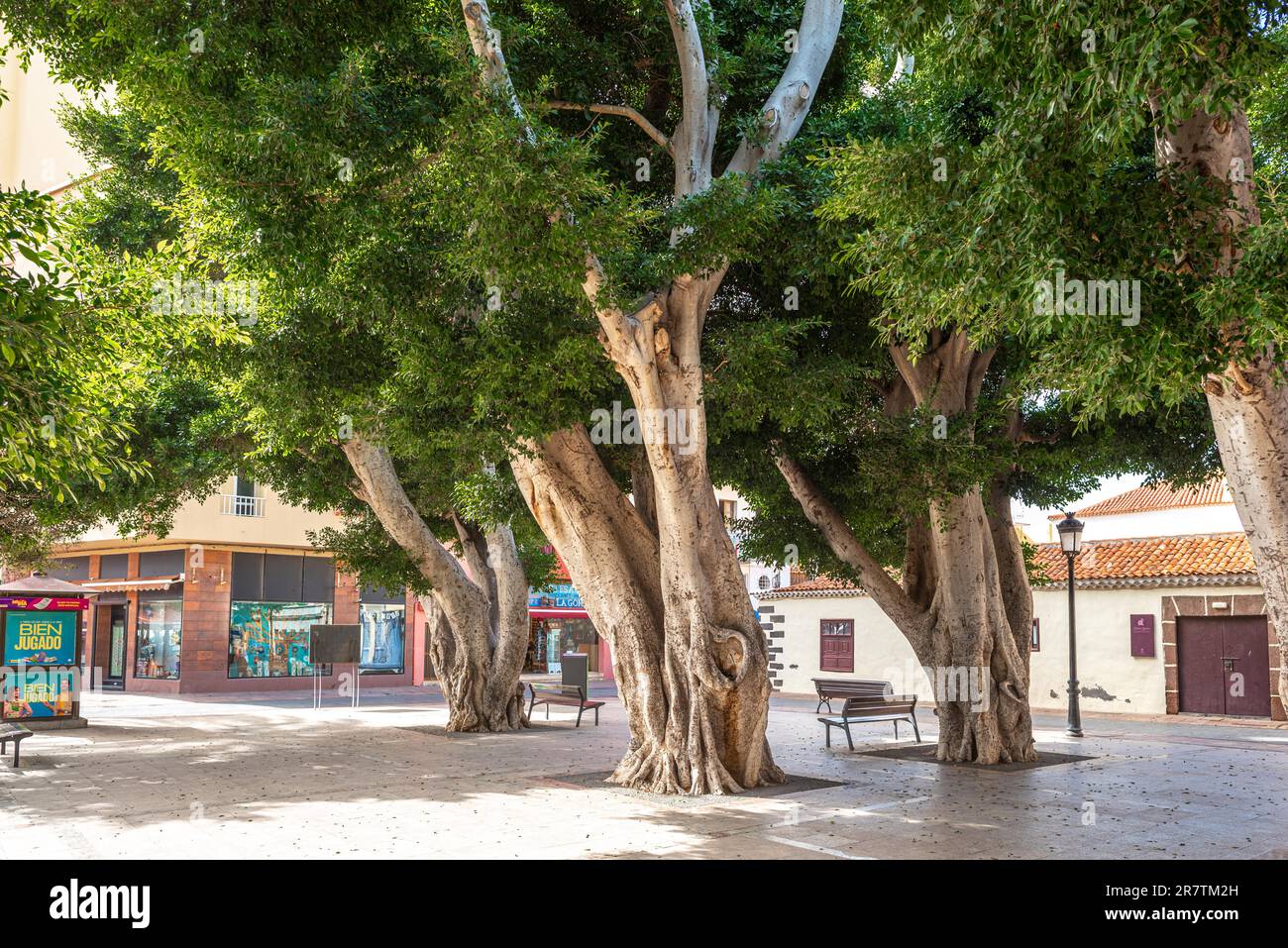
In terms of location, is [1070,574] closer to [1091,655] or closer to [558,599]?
[1091,655]

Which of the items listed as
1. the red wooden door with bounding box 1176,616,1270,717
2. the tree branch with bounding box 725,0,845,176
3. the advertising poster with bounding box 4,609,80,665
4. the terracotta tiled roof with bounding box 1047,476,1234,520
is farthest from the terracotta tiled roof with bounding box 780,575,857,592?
the tree branch with bounding box 725,0,845,176

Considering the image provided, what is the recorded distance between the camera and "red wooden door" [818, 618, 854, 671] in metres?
31.1

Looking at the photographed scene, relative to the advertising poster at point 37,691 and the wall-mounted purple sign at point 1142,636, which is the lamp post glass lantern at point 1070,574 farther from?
the advertising poster at point 37,691

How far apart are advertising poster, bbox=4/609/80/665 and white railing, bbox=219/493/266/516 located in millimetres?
11795

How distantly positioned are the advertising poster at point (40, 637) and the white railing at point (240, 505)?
1180cm

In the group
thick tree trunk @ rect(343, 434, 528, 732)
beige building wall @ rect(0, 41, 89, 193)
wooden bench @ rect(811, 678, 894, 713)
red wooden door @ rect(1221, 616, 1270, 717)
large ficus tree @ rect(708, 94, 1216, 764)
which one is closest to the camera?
large ficus tree @ rect(708, 94, 1216, 764)

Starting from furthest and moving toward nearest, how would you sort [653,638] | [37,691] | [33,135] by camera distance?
1. [33,135]
2. [37,691]
3. [653,638]

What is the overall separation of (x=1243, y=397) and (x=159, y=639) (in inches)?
1196

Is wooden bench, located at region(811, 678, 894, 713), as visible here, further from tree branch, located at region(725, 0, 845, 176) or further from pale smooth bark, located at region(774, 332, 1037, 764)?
tree branch, located at region(725, 0, 845, 176)

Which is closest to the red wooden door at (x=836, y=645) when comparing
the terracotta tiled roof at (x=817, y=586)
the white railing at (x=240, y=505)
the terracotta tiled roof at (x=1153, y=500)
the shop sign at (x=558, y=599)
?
the terracotta tiled roof at (x=817, y=586)

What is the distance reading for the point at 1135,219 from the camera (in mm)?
6465

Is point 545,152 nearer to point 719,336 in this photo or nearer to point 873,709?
point 719,336

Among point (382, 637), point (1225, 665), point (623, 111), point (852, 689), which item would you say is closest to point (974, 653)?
point (852, 689)

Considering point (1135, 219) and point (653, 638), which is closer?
point (1135, 219)
